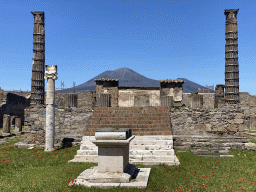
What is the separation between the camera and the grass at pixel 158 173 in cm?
590

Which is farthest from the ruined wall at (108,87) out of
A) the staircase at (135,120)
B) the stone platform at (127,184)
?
the stone platform at (127,184)

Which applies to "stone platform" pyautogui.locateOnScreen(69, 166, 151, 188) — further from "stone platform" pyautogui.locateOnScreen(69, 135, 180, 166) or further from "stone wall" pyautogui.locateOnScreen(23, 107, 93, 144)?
"stone wall" pyautogui.locateOnScreen(23, 107, 93, 144)

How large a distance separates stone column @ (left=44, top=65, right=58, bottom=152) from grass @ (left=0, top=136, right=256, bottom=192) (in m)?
0.66

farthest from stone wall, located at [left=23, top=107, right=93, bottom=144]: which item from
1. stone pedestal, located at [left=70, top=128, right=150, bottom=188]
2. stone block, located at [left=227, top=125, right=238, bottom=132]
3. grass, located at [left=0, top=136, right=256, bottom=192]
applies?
stone block, located at [left=227, top=125, right=238, bottom=132]

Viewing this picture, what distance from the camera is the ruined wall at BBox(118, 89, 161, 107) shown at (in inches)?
789

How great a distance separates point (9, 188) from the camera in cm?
584

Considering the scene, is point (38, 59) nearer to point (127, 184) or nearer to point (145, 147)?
point (145, 147)

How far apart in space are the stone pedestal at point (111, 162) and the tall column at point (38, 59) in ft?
35.9

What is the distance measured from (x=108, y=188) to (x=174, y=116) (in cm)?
716

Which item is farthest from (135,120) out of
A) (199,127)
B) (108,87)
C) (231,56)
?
(108,87)

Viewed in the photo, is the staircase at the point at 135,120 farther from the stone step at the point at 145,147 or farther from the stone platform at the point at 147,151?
the stone step at the point at 145,147

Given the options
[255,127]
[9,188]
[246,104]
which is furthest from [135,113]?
[246,104]

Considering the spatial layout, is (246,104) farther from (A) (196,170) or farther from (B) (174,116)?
(A) (196,170)

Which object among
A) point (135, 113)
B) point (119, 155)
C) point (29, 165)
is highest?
point (135, 113)
